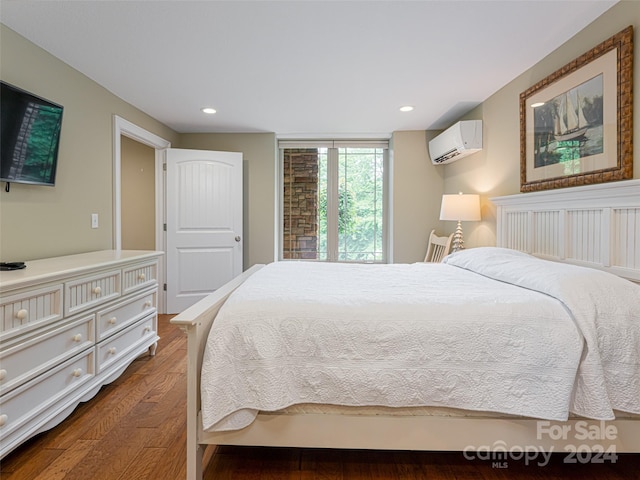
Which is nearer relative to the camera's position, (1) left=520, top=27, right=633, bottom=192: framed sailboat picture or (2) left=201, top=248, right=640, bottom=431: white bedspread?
(2) left=201, top=248, right=640, bottom=431: white bedspread

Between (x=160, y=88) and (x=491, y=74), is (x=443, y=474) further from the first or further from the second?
(x=160, y=88)

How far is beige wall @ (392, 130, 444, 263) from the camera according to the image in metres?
4.05

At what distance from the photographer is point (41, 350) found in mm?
1583

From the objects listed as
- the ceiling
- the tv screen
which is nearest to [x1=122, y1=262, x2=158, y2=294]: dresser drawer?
the tv screen

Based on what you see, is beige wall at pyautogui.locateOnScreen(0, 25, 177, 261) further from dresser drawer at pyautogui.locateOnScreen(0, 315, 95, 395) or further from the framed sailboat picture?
the framed sailboat picture

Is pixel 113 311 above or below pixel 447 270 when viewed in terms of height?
below

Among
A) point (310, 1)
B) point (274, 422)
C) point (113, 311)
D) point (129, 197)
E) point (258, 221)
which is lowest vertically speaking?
point (274, 422)

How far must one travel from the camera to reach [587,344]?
1214 millimetres

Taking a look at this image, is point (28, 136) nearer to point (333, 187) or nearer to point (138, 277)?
point (138, 277)

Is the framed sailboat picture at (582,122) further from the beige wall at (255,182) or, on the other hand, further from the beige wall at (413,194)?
the beige wall at (255,182)

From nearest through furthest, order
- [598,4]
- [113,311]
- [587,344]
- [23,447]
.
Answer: [587,344]
[23,447]
[598,4]
[113,311]

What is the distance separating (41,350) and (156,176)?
268 cm

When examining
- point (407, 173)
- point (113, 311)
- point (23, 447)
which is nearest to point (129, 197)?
point (113, 311)

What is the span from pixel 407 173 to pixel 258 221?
1937 millimetres
